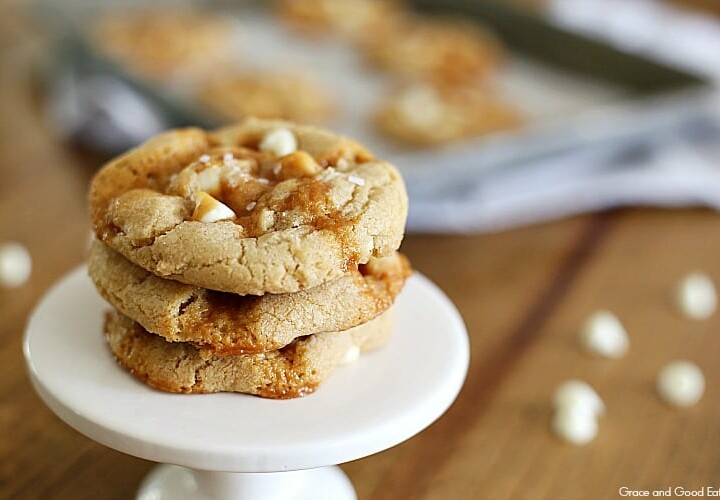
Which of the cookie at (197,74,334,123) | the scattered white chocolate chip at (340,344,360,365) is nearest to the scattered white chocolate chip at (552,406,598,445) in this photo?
the scattered white chocolate chip at (340,344,360,365)

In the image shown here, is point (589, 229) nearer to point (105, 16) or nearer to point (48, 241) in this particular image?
point (48, 241)

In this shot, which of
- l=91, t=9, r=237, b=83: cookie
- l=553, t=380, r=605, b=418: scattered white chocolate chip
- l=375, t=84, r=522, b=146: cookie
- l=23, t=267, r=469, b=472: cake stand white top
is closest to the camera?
l=23, t=267, r=469, b=472: cake stand white top

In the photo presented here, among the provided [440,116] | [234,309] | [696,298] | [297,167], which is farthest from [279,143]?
[440,116]

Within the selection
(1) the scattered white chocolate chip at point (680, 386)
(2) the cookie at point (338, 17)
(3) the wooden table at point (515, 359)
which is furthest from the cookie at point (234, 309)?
(2) the cookie at point (338, 17)

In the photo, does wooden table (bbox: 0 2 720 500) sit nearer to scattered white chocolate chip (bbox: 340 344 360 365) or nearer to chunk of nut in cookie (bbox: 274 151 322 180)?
scattered white chocolate chip (bbox: 340 344 360 365)

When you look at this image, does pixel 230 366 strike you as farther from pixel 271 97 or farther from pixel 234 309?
pixel 271 97

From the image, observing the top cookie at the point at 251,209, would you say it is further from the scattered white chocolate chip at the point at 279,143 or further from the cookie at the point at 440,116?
the cookie at the point at 440,116

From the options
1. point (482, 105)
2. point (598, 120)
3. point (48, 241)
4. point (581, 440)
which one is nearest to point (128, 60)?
point (48, 241)
